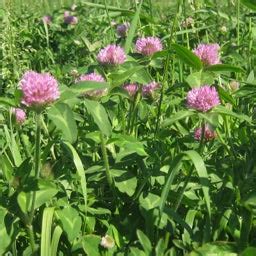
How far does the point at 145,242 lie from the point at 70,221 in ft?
0.57

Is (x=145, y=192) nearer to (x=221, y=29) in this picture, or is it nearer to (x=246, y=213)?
(x=246, y=213)

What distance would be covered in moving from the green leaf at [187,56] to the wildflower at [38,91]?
0.97 feet

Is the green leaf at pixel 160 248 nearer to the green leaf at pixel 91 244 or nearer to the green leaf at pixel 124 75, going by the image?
the green leaf at pixel 91 244

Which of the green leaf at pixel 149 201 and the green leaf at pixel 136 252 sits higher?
the green leaf at pixel 149 201

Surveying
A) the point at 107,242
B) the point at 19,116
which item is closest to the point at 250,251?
the point at 107,242

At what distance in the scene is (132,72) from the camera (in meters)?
1.42

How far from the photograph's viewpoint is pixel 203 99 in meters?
1.31

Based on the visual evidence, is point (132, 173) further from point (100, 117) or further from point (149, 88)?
point (149, 88)

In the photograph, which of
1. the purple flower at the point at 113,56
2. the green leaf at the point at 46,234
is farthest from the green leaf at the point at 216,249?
the purple flower at the point at 113,56

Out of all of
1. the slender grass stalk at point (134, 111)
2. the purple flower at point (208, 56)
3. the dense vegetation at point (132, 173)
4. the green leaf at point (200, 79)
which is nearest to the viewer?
the dense vegetation at point (132, 173)

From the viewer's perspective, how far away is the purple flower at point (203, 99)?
1.31m

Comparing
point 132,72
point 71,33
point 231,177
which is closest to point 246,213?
point 231,177

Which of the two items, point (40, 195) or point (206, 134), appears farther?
point (206, 134)

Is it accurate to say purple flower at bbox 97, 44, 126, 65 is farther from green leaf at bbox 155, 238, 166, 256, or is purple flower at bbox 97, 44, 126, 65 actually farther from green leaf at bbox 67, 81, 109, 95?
green leaf at bbox 155, 238, 166, 256
